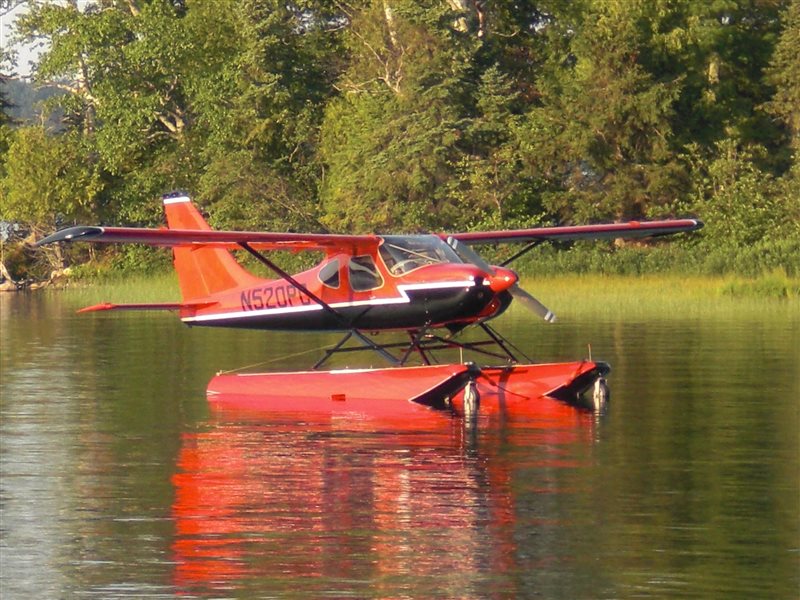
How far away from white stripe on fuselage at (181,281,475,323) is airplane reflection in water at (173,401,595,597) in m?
1.85

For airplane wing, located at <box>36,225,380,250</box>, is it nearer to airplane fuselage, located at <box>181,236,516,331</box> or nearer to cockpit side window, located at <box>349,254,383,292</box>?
cockpit side window, located at <box>349,254,383,292</box>

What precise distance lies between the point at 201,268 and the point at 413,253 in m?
3.45

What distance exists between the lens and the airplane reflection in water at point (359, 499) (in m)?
8.33

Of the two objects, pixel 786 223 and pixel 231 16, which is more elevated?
pixel 231 16

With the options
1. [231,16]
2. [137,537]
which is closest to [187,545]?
[137,537]

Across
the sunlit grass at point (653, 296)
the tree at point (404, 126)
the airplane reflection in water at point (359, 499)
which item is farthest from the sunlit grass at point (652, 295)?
the airplane reflection in water at point (359, 499)

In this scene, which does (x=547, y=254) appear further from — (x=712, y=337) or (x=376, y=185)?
(x=712, y=337)

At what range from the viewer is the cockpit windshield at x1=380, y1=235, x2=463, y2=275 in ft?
55.1

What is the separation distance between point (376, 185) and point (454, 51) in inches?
172

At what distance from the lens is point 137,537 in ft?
30.2


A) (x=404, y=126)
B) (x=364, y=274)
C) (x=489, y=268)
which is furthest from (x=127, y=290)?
(x=489, y=268)

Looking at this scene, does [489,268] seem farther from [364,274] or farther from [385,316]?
[364,274]

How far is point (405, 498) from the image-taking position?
10.4 metres

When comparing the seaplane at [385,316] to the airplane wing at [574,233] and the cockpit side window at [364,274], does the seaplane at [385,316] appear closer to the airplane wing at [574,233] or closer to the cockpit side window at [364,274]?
the cockpit side window at [364,274]
